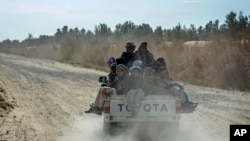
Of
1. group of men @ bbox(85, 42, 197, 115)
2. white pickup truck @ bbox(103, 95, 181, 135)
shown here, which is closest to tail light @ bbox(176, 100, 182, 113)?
white pickup truck @ bbox(103, 95, 181, 135)

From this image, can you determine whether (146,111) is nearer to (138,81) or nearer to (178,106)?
(178,106)

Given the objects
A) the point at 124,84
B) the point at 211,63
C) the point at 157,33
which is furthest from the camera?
the point at 157,33

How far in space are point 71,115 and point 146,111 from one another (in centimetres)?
499

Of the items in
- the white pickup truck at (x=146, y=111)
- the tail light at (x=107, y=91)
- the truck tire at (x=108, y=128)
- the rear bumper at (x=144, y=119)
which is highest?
the tail light at (x=107, y=91)

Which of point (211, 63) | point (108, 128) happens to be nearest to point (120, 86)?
point (108, 128)

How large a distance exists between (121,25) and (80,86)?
2777 inches

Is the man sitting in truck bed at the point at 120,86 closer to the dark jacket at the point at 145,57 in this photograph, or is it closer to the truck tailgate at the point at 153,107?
the truck tailgate at the point at 153,107

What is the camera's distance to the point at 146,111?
29.2 feet

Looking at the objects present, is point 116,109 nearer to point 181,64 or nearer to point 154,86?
point 154,86

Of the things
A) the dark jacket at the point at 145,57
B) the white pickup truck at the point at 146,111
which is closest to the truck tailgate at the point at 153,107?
the white pickup truck at the point at 146,111

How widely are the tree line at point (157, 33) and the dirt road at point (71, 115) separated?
910 cm

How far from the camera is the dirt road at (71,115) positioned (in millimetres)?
10305

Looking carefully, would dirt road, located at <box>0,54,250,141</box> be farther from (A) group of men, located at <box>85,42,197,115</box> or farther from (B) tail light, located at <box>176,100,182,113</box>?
(A) group of men, located at <box>85,42,197,115</box>

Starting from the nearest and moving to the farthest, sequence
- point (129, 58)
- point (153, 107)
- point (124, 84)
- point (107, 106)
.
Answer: point (153, 107), point (107, 106), point (124, 84), point (129, 58)
